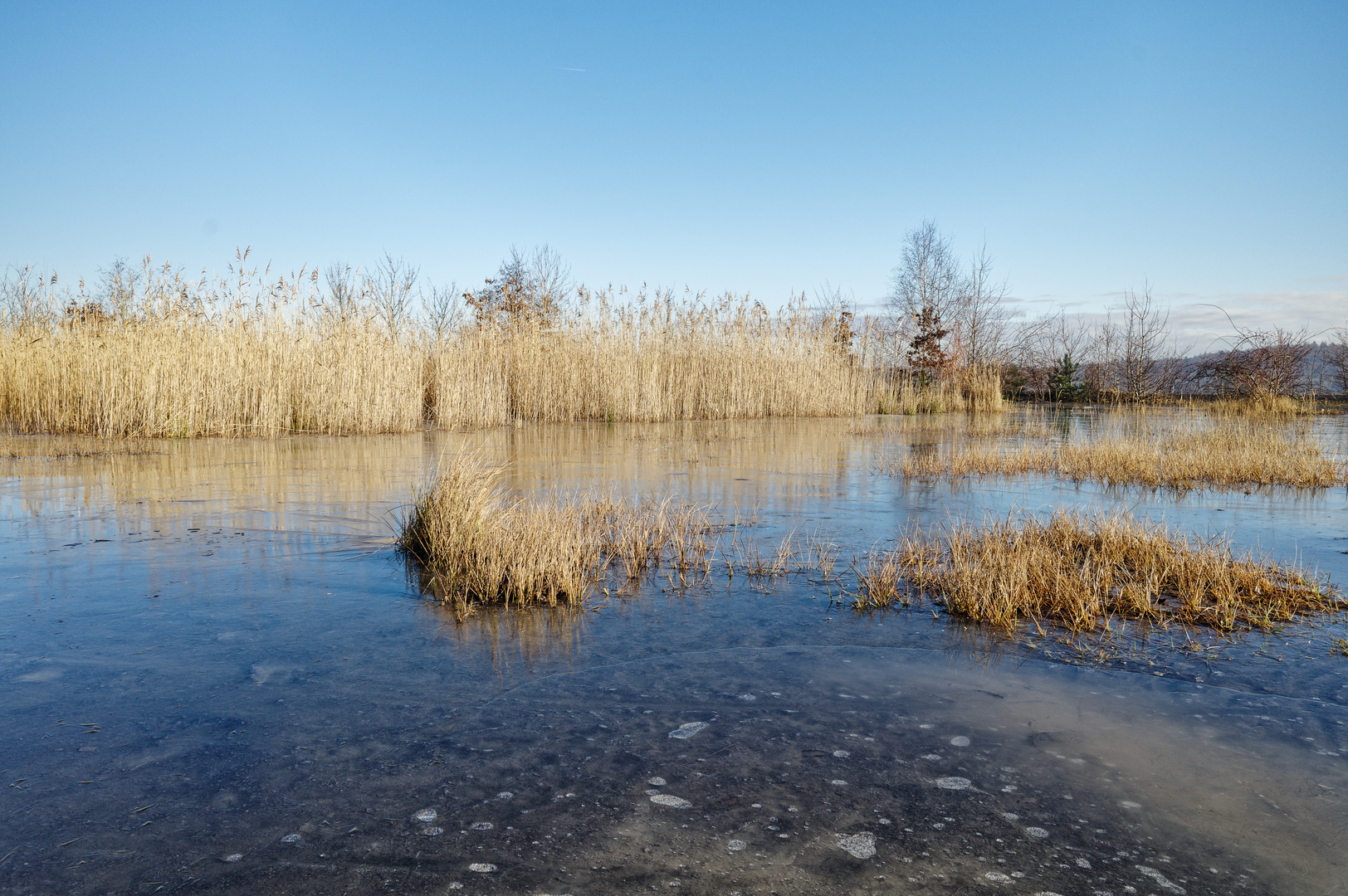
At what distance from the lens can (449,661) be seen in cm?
332

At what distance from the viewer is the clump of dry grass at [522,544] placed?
420 centimetres

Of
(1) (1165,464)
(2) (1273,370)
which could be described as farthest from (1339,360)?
(1) (1165,464)

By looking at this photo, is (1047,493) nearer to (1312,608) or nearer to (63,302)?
(1312,608)

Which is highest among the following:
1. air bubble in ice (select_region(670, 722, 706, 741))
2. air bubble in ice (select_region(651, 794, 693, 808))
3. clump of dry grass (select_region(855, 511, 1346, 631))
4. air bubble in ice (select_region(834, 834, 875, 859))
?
clump of dry grass (select_region(855, 511, 1346, 631))

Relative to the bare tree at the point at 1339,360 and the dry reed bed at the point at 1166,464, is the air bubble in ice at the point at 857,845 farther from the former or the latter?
the bare tree at the point at 1339,360

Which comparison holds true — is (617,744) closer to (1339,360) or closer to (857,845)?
(857,845)

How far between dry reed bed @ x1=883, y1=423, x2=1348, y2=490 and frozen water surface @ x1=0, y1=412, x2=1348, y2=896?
151 inches

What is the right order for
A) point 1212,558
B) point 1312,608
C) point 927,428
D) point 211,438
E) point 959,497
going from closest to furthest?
point 1312,608
point 1212,558
point 959,497
point 211,438
point 927,428

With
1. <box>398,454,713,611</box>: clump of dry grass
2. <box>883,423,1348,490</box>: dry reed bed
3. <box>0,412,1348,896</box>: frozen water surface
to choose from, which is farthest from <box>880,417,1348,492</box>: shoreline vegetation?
<box>398,454,713,611</box>: clump of dry grass

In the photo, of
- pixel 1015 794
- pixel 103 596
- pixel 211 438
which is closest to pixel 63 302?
pixel 211 438

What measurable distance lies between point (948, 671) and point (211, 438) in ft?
39.2

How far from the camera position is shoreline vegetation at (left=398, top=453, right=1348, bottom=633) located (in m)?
4.01

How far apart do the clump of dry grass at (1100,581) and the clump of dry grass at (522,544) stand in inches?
50.5

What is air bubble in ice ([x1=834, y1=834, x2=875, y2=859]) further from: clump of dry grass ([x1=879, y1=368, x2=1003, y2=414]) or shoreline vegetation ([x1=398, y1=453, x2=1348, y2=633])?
clump of dry grass ([x1=879, y1=368, x2=1003, y2=414])
